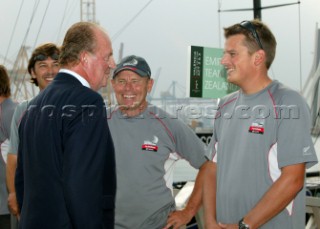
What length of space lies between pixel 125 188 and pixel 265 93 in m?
0.97

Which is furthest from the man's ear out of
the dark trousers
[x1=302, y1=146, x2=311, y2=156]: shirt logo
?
the dark trousers

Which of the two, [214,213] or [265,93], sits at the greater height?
[265,93]

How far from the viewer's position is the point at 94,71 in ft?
6.75

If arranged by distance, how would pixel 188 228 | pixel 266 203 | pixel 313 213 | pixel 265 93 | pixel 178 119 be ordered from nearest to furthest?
pixel 266 203
pixel 265 93
pixel 178 119
pixel 313 213
pixel 188 228

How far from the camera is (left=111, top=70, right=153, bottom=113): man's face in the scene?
3.03 meters

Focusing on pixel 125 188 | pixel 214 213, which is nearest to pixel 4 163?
pixel 125 188

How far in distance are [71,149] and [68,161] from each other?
1.8 inches

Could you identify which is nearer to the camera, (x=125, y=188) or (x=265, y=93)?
(x=265, y=93)

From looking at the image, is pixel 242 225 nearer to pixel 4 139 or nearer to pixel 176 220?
pixel 176 220

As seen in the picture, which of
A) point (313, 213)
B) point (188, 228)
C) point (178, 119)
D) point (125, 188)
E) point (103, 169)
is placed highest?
point (178, 119)

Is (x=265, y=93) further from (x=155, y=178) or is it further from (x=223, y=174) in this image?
(x=155, y=178)

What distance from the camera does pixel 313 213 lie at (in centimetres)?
354

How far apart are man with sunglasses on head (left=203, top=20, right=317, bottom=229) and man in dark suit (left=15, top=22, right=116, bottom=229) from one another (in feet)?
2.23

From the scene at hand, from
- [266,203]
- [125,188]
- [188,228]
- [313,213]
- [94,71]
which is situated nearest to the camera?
[94,71]
